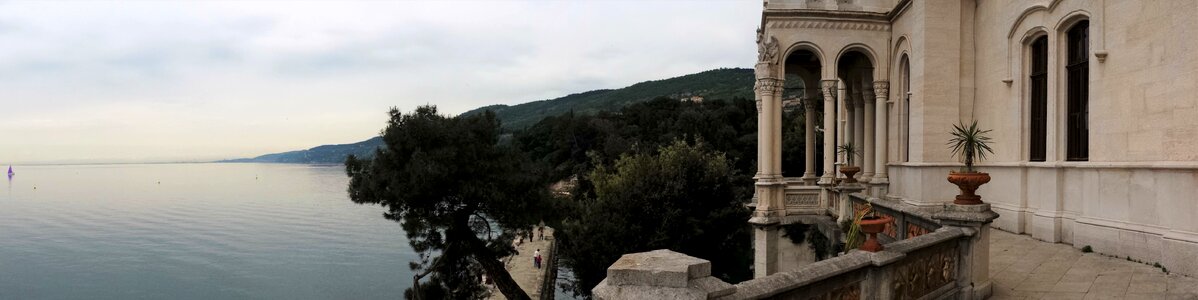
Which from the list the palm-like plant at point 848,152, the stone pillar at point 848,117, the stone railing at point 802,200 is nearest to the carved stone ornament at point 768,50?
the stone railing at point 802,200

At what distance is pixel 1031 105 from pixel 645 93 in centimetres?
13567

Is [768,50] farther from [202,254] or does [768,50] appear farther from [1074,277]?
[202,254]

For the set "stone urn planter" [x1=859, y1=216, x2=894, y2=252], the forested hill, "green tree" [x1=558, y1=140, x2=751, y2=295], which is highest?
the forested hill

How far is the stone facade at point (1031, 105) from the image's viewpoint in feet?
27.4

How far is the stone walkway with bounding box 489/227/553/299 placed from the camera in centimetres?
3559

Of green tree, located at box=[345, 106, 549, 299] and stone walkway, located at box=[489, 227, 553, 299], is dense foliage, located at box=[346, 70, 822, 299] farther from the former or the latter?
stone walkway, located at box=[489, 227, 553, 299]

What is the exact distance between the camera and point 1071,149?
1112 centimetres

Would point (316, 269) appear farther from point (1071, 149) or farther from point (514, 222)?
point (1071, 149)

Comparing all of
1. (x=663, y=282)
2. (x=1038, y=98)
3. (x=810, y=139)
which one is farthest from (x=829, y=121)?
(x=663, y=282)

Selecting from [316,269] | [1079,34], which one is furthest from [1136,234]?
[316,269]

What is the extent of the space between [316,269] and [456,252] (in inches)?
1325

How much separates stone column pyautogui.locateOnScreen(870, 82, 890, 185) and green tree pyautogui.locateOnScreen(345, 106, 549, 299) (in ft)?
40.4

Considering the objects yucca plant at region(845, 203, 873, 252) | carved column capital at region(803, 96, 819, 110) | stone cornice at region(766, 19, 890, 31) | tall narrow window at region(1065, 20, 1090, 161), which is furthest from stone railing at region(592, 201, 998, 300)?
carved column capital at region(803, 96, 819, 110)

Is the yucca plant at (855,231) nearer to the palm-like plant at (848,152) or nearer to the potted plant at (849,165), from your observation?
the potted plant at (849,165)
